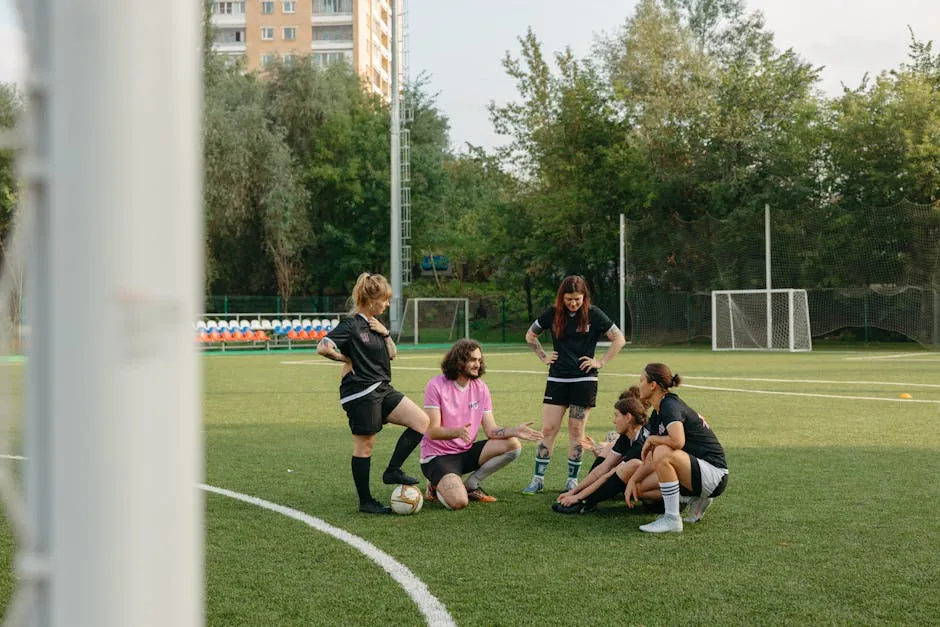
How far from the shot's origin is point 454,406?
279 inches

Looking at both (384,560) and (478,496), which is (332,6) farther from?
(384,560)

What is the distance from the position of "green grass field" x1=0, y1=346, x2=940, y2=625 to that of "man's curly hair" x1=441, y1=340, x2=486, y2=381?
3.00 ft

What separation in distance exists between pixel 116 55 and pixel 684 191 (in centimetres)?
3954

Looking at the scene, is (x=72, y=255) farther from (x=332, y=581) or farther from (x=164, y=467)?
(x=332, y=581)

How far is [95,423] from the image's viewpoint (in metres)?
1.19

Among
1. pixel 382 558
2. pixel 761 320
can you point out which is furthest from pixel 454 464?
pixel 761 320

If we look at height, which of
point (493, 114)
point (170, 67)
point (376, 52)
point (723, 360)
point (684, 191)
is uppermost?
point (376, 52)

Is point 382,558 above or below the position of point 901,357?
above

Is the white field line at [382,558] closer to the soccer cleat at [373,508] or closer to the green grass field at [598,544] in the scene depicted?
the green grass field at [598,544]

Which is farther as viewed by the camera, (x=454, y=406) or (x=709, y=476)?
(x=454, y=406)

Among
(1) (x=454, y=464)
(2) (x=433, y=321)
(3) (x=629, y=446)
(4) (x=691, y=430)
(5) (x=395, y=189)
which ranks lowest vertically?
(1) (x=454, y=464)

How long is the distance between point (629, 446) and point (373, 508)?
1.71 m

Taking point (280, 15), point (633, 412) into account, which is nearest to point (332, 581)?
point (633, 412)

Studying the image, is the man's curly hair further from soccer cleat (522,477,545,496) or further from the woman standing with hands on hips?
soccer cleat (522,477,545,496)
